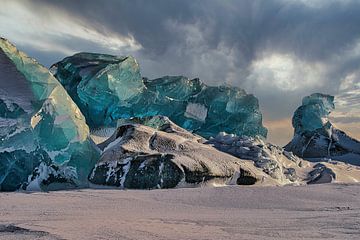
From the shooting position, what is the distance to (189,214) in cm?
350

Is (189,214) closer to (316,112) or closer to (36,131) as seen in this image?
(36,131)

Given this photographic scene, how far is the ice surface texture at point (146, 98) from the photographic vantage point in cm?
930

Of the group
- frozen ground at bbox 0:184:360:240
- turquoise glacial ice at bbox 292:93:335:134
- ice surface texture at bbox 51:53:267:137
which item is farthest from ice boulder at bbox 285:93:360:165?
frozen ground at bbox 0:184:360:240

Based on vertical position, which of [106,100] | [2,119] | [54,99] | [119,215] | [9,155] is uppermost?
[106,100]

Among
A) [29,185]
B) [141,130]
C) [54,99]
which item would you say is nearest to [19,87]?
[54,99]

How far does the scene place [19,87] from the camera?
6.01m

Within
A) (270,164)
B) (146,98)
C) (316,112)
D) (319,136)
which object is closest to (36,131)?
(270,164)

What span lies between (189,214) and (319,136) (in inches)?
539

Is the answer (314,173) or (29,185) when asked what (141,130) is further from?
(314,173)

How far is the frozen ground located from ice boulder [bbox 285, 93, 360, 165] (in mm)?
10226

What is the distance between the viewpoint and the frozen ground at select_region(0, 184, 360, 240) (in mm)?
2568

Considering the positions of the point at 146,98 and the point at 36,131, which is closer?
the point at 36,131

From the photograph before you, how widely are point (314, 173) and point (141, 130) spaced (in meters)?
4.11

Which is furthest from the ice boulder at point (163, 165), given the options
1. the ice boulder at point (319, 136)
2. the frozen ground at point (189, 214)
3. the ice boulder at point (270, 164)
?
the ice boulder at point (319, 136)
